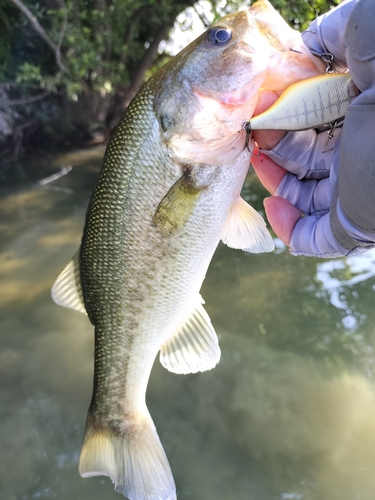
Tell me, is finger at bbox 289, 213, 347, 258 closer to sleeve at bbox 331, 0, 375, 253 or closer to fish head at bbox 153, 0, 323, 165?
sleeve at bbox 331, 0, 375, 253

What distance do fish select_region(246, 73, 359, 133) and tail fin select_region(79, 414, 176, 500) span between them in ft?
4.72

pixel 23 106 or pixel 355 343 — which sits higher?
pixel 23 106

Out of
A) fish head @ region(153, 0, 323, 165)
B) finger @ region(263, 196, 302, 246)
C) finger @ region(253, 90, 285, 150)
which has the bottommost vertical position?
finger @ region(263, 196, 302, 246)

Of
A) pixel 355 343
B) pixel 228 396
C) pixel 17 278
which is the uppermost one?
pixel 17 278

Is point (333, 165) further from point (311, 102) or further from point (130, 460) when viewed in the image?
point (130, 460)

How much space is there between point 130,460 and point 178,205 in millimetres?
1174

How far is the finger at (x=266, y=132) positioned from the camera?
1.47 m

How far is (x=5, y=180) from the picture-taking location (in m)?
8.38

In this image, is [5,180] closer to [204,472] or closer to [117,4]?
[117,4]

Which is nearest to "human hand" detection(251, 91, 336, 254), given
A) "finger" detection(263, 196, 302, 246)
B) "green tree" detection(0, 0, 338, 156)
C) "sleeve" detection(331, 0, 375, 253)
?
"finger" detection(263, 196, 302, 246)

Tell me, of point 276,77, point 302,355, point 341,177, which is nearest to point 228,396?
point 302,355

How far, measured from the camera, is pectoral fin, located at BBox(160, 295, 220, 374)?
1.83m

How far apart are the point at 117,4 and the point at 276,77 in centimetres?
1001

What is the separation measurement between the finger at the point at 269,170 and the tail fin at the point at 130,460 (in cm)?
130
